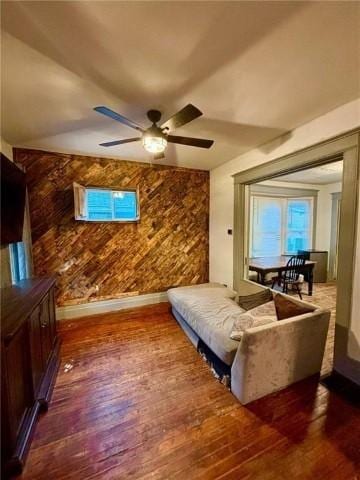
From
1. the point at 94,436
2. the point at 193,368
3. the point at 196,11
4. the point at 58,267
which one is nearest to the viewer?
the point at 196,11

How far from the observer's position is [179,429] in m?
1.61

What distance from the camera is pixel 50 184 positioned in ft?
11.0

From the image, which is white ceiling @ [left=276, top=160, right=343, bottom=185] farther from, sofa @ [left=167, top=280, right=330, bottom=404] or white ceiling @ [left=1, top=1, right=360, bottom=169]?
sofa @ [left=167, top=280, right=330, bottom=404]

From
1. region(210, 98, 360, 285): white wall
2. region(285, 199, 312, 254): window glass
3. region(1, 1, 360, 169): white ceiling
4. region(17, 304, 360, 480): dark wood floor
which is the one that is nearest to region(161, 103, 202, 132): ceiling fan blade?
region(1, 1, 360, 169): white ceiling

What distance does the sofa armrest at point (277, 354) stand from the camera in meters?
1.77

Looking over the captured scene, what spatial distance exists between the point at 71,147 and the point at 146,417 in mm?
3401

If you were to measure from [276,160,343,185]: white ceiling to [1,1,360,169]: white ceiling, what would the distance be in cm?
254

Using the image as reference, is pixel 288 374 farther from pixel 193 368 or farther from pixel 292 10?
pixel 292 10

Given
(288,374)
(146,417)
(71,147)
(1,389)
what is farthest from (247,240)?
(1,389)

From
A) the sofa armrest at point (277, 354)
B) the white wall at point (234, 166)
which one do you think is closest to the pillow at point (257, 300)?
the sofa armrest at point (277, 354)

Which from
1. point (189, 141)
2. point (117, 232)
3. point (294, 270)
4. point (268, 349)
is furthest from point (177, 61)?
point (294, 270)

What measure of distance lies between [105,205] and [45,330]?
2196 mm

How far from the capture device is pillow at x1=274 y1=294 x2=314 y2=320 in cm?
205

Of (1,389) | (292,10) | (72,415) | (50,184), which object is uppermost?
(292,10)
